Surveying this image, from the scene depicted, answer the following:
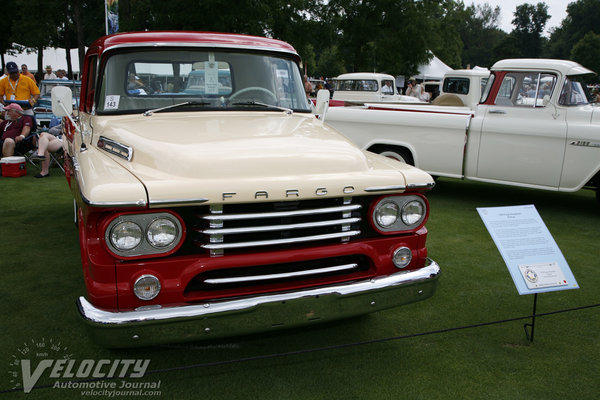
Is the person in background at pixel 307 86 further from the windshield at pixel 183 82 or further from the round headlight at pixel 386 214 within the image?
the round headlight at pixel 386 214

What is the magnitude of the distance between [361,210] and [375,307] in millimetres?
541

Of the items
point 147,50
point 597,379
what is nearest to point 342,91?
point 147,50

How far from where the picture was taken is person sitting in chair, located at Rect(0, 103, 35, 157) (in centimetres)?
868

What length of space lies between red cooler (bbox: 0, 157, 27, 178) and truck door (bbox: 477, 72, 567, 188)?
23.3 feet

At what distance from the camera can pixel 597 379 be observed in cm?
305

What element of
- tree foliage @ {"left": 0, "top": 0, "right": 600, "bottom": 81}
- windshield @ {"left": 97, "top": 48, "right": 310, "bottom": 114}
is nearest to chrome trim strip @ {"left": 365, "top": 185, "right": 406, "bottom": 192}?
windshield @ {"left": 97, "top": 48, "right": 310, "bottom": 114}

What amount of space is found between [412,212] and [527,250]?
35.1 inches

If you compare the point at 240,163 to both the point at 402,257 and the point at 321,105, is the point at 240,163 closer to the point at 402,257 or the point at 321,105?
the point at 402,257

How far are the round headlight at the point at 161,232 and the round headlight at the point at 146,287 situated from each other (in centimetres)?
16

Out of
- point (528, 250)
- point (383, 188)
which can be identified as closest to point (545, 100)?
point (528, 250)

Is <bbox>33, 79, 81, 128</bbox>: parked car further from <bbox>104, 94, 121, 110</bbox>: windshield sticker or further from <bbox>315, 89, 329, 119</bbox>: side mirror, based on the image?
<bbox>315, 89, 329, 119</bbox>: side mirror

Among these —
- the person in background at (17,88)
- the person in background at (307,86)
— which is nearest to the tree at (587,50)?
the person in background at (307,86)

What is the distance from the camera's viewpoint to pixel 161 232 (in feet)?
8.20

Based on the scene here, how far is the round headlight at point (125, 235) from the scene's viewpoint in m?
2.42
